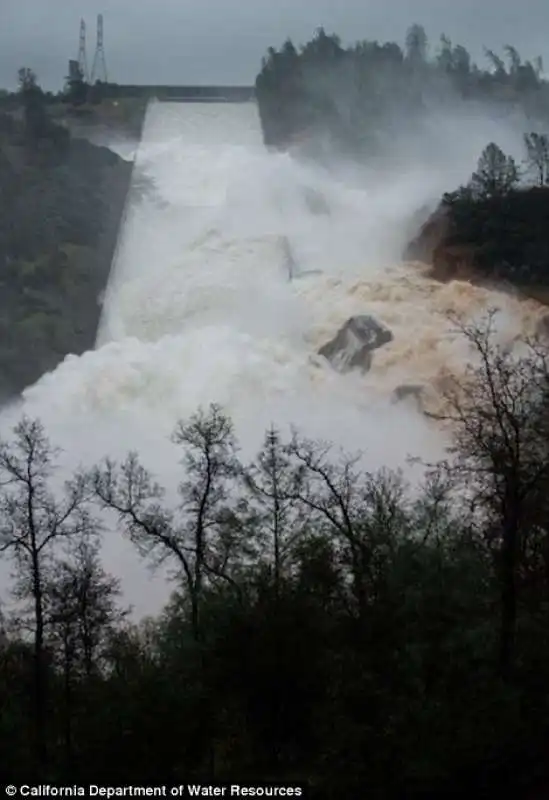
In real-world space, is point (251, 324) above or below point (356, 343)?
above

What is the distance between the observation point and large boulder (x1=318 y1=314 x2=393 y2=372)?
81.4 ft

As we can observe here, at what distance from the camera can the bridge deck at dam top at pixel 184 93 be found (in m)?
50.8

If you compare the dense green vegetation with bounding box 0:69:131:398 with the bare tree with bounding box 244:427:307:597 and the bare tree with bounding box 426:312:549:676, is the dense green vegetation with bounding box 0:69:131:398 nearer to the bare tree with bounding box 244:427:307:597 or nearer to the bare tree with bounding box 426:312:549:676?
the bare tree with bounding box 244:427:307:597

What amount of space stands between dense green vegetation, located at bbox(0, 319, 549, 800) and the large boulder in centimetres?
1250

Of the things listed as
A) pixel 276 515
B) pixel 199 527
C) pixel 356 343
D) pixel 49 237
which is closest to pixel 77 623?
pixel 199 527

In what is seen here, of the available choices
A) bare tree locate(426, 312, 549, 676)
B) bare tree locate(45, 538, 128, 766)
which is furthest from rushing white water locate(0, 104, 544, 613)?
bare tree locate(426, 312, 549, 676)

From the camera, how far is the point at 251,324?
2803 centimetres

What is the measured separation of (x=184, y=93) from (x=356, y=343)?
29.5 metres

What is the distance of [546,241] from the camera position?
88.7 ft

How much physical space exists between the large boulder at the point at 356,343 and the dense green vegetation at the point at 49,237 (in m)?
6.95

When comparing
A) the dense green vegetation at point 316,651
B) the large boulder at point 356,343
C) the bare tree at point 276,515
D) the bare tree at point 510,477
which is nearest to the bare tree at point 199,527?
the dense green vegetation at point 316,651

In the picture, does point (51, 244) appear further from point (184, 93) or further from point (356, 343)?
point (184, 93)

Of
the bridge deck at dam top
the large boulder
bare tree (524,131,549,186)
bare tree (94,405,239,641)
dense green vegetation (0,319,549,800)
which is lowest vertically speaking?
dense green vegetation (0,319,549,800)

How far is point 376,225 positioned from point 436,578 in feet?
85.3
